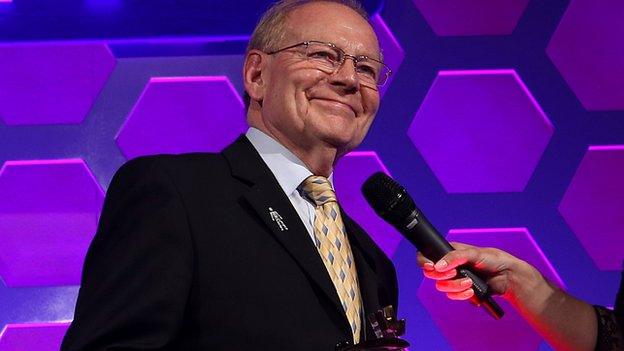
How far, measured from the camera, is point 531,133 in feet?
7.20

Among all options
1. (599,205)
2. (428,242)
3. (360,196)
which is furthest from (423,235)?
(599,205)

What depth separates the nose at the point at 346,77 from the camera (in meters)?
1.61

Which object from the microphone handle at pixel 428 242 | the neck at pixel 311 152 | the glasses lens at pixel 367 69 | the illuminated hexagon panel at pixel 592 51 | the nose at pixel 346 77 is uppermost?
the illuminated hexagon panel at pixel 592 51

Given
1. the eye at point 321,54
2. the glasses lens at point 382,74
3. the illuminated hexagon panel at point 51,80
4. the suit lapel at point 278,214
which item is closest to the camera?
the suit lapel at point 278,214

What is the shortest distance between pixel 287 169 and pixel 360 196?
601mm

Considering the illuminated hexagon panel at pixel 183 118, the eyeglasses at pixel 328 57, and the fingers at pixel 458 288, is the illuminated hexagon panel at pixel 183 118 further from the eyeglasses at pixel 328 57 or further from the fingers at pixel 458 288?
the fingers at pixel 458 288

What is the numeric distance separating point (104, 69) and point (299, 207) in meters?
0.81

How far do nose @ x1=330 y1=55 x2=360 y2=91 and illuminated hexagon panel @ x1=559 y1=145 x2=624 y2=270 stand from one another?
80cm

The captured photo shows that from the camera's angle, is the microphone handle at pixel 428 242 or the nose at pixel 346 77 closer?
the microphone handle at pixel 428 242

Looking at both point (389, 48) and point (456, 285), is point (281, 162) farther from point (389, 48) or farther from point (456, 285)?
point (389, 48)

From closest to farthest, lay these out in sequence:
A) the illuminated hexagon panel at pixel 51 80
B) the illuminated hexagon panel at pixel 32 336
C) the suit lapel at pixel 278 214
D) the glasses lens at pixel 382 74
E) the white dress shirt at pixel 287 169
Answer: the suit lapel at pixel 278 214 < the white dress shirt at pixel 287 169 < the glasses lens at pixel 382 74 < the illuminated hexagon panel at pixel 32 336 < the illuminated hexagon panel at pixel 51 80

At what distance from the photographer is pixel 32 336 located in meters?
1.99

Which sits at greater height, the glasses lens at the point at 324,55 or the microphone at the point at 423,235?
the glasses lens at the point at 324,55

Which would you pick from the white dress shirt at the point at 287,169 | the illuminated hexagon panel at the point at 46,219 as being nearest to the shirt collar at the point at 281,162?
the white dress shirt at the point at 287,169
